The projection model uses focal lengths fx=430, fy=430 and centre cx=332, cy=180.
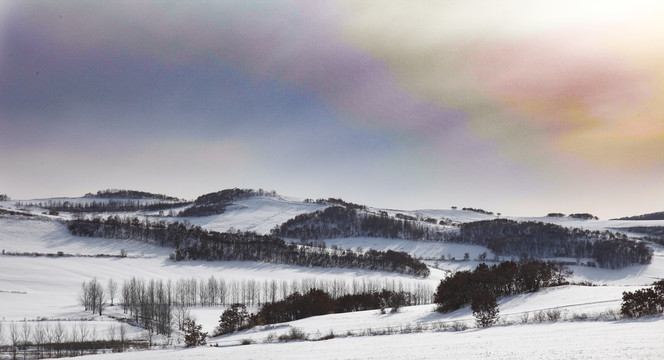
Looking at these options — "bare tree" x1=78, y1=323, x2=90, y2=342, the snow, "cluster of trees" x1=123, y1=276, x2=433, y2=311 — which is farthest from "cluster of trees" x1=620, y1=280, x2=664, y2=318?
"cluster of trees" x1=123, y1=276, x2=433, y2=311

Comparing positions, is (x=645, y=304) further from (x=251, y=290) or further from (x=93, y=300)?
(x=251, y=290)

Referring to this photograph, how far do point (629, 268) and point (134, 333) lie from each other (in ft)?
637

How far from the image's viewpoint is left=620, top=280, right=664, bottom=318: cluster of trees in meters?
31.8

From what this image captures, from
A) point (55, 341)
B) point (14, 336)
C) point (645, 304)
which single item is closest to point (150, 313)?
point (55, 341)

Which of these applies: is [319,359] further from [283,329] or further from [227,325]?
[227,325]

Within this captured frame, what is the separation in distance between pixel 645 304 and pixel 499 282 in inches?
871

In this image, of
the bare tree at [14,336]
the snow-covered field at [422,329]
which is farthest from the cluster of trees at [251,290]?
the bare tree at [14,336]

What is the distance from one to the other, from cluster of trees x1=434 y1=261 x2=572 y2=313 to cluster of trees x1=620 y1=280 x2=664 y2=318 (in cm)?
1904

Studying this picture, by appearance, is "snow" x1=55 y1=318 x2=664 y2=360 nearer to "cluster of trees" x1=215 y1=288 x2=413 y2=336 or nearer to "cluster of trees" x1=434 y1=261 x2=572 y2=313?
"cluster of trees" x1=434 y1=261 x2=572 y2=313

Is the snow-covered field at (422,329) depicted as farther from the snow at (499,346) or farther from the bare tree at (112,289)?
the bare tree at (112,289)

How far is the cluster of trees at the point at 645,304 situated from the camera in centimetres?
3181

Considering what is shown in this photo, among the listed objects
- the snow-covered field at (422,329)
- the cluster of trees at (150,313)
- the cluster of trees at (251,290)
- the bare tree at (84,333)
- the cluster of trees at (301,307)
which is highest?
the snow-covered field at (422,329)

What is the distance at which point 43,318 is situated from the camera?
81000 millimetres

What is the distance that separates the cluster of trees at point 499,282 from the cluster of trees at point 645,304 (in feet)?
62.5
